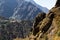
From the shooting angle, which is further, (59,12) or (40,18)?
(40,18)

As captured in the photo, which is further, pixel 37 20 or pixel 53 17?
pixel 37 20

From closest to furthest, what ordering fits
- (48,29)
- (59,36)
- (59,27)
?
(59,36) → (59,27) → (48,29)

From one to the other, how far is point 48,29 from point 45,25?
6.31 ft

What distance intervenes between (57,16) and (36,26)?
710 centimetres

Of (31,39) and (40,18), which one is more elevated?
(40,18)

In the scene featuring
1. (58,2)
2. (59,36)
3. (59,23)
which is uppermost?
(58,2)

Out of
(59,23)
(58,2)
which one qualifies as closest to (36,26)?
(58,2)

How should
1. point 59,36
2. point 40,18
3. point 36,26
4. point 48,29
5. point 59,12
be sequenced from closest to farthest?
point 59,36, point 48,29, point 59,12, point 36,26, point 40,18

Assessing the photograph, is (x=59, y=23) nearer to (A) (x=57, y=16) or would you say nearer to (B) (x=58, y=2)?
(A) (x=57, y=16)

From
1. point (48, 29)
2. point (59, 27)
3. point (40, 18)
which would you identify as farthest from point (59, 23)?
point (40, 18)

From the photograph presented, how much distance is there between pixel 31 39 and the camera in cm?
3431

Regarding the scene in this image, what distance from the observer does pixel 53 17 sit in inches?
1411

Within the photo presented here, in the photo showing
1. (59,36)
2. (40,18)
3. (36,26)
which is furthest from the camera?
(40,18)

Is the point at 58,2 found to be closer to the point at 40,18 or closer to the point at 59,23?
the point at 40,18
